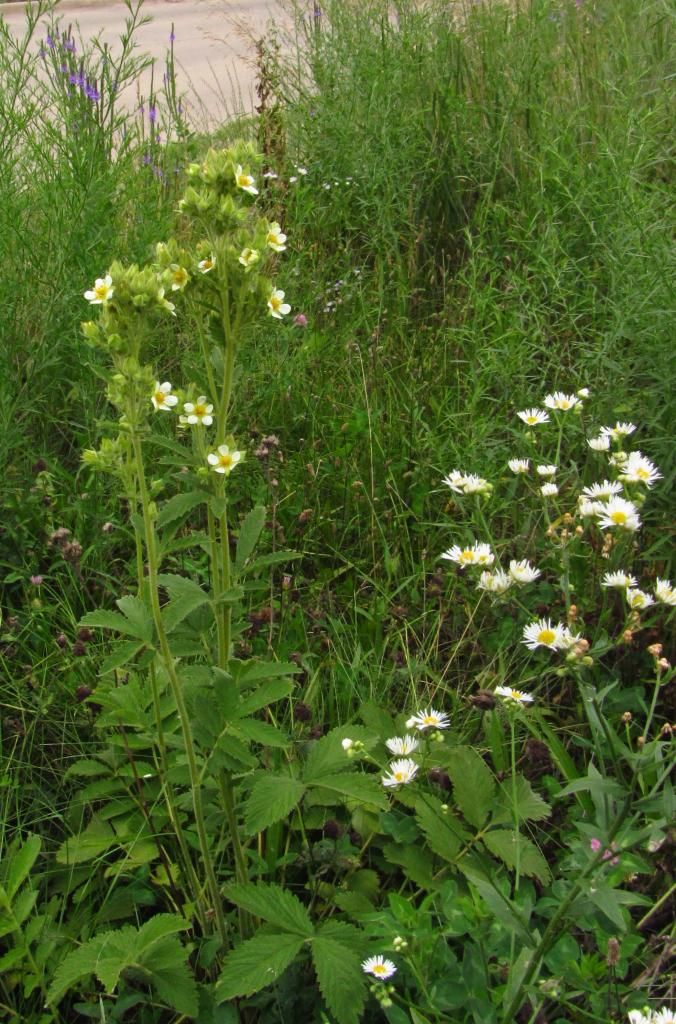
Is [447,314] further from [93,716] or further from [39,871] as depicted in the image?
[39,871]

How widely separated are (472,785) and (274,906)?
40cm

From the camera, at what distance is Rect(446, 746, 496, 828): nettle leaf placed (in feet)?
5.41

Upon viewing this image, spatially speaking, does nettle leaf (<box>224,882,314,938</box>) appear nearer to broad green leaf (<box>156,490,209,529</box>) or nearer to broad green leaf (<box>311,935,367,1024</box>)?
broad green leaf (<box>311,935,367,1024</box>)

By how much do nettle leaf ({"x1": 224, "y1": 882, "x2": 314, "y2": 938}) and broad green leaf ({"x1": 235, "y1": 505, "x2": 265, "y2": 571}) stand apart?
480 mm

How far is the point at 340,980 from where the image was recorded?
1372 mm

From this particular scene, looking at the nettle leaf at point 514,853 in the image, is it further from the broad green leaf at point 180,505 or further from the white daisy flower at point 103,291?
the white daisy flower at point 103,291

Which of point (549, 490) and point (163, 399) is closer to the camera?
point (163, 399)

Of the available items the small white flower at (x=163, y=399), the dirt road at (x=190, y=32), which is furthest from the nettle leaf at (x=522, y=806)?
the dirt road at (x=190, y=32)

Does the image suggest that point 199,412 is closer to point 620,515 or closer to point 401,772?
point 401,772

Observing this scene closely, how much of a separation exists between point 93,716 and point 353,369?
137 centimetres

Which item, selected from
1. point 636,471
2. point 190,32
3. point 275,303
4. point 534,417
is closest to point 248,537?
point 275,303

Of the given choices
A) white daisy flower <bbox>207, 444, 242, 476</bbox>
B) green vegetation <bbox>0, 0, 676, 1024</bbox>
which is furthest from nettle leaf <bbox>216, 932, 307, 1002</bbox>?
white daisy flower <bbox>207, 444, 242, 476</bbox>

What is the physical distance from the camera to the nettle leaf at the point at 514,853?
5.17ft

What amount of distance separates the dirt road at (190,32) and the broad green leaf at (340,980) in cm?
612
